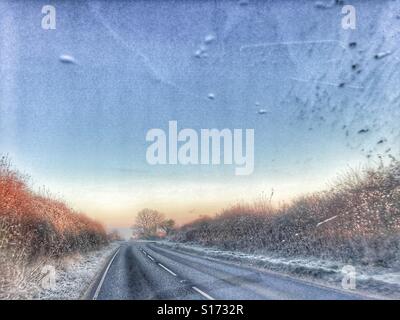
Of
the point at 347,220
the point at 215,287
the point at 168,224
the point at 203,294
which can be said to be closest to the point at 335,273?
the point at 347,220

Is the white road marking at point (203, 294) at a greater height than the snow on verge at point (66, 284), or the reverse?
the white road marking at point (203, 294)

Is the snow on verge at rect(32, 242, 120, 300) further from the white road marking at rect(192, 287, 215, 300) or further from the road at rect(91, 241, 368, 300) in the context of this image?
the white road marking at rect(192, 287, 215, 300)

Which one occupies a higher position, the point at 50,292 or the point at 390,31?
the point at 390,31

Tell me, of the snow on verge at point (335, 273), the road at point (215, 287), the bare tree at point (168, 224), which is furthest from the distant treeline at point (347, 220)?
the road at point (215, 287)

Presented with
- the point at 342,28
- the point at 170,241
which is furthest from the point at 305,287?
the point at 170,241

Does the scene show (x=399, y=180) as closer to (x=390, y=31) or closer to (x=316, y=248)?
(x=316, y=248)

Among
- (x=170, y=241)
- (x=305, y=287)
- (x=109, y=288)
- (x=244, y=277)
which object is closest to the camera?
(x=305, y=287)

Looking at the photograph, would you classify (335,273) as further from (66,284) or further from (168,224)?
(66,284)

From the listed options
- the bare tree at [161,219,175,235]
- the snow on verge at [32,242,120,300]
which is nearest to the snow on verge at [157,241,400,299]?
the bare tree at [161,219,175,235]

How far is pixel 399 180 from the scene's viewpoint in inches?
410

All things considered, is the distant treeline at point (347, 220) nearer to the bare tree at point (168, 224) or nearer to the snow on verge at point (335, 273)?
the snow on verge at point (335, 273)

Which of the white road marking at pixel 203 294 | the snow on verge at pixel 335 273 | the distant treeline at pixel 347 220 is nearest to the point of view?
the white road marking at pixel 203 294

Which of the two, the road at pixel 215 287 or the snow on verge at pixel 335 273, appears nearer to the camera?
the road at pixel 215 287
